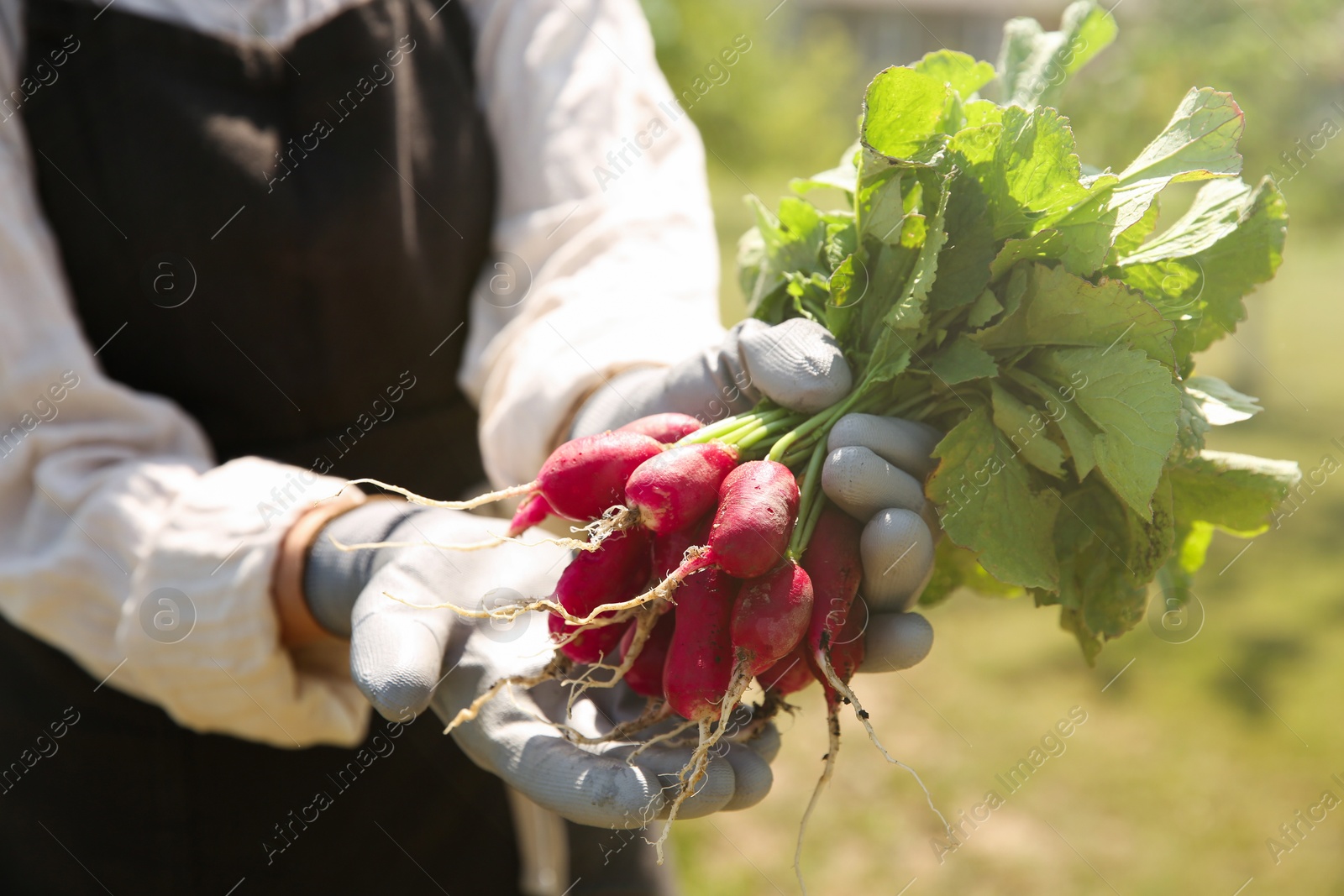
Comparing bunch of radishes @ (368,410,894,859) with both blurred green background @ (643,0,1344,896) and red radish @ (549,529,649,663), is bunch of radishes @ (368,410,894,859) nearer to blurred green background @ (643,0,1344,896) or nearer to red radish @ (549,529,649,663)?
red radish @ (549,529,649,663)

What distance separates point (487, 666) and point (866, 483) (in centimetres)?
59

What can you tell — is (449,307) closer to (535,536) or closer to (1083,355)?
(535,536)

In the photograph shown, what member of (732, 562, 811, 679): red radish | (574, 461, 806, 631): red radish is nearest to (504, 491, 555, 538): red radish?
(574, 461, 806, 631): red radish

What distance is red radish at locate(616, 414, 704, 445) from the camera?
1.31 metres

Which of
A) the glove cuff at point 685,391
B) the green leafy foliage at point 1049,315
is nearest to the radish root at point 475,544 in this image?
the glove cuff at point 685,391

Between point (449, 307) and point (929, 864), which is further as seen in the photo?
point (929, 864)

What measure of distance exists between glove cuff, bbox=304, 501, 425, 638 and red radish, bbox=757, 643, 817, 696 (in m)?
0.61

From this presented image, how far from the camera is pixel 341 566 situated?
4.58ft

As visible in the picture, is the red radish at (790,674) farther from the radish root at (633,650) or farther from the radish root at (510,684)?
the radish root at (510,684)

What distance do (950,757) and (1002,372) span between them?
2.73 metres

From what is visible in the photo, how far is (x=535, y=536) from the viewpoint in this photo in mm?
1560

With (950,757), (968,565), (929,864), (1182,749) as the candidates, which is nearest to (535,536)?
(968,565)

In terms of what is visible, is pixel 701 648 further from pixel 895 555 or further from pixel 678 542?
pixel 895 555

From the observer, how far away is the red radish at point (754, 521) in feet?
3.73
